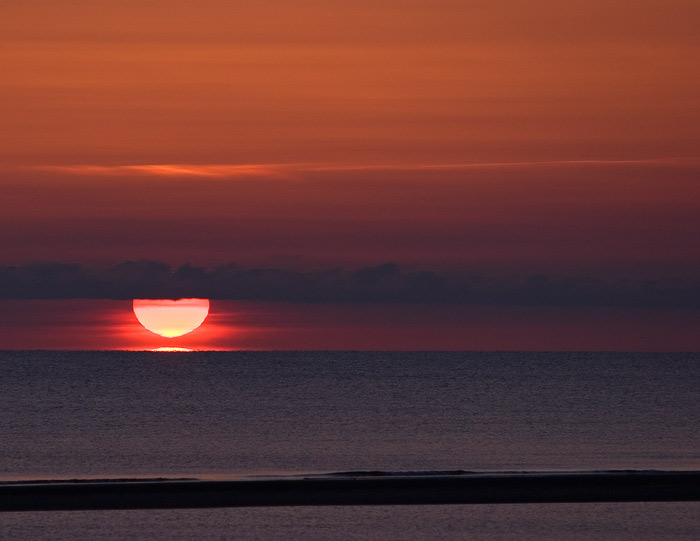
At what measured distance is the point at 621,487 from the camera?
34.8 m

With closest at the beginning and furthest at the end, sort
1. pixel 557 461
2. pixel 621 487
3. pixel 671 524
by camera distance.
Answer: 1. pixel 671 524
2. pixel 621 487
3. pixel 557 461

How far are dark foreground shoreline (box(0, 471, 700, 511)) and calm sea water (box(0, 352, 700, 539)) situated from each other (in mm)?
368

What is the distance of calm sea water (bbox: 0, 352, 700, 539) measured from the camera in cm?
3155

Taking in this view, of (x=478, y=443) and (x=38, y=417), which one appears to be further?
(x=38, y=417)

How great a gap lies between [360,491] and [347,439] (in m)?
29.5

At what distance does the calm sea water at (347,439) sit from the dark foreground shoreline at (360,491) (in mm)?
368

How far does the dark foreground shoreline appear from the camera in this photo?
3322 cm

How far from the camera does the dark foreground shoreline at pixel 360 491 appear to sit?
33219mm

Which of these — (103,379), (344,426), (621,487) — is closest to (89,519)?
(621,487)

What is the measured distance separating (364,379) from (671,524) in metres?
134

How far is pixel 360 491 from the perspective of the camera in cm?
3453

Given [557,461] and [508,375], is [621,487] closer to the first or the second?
[557,461]

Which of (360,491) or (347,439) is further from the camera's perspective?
(347,439)

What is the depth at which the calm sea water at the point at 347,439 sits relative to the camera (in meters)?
31.5
